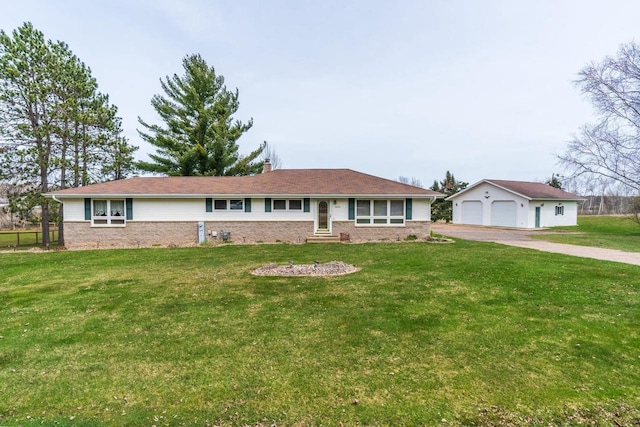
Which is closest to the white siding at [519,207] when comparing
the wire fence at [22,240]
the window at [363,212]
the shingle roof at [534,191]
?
the shingle roof at [534,191]

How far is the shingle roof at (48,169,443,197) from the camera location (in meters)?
15.6

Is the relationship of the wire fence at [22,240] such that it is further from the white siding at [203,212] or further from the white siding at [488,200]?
the white siding at [488,200]

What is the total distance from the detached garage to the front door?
17.2 m

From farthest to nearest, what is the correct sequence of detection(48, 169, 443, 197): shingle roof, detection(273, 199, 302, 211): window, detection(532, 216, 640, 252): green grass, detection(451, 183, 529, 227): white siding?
detection(451, 183, 529, 227): white siding → detection(273, 199, 302, 211): window → detection(48, 169, 443, 197): shingle roof → detection(532, 216, 640, 252): green grass

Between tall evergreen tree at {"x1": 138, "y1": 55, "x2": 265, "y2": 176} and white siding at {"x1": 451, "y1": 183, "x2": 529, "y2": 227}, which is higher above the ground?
tall evergreen tree at {"x1": 138, "y1": 55, "x2": 265, "y2": 176}

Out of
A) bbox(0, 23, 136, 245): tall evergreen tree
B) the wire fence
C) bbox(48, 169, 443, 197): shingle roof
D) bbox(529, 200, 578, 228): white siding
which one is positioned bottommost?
the wire fence

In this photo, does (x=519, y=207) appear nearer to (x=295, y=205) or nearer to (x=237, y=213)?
(x=295, y=205)

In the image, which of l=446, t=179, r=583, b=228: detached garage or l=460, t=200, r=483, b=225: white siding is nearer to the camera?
l=446, t=179, r=583, b=228: detached garage

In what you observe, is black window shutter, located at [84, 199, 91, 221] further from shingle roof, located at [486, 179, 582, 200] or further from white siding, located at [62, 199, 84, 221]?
shingle roof, located at [486, 179, 582, 200]

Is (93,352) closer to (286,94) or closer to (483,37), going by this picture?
(483,37)

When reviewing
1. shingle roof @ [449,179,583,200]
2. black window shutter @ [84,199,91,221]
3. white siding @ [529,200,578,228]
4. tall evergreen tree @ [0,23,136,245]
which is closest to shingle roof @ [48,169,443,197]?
black window shutter @ [84,199,91,221]

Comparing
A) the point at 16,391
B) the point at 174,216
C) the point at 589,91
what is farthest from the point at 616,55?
the point at 16,391

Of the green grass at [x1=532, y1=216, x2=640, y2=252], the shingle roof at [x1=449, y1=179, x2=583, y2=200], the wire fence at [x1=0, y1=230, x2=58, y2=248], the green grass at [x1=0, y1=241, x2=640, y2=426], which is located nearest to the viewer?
the green grass at [x1=0, y1=241, x2=640, y2=426]

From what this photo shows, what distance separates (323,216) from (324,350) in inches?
500
